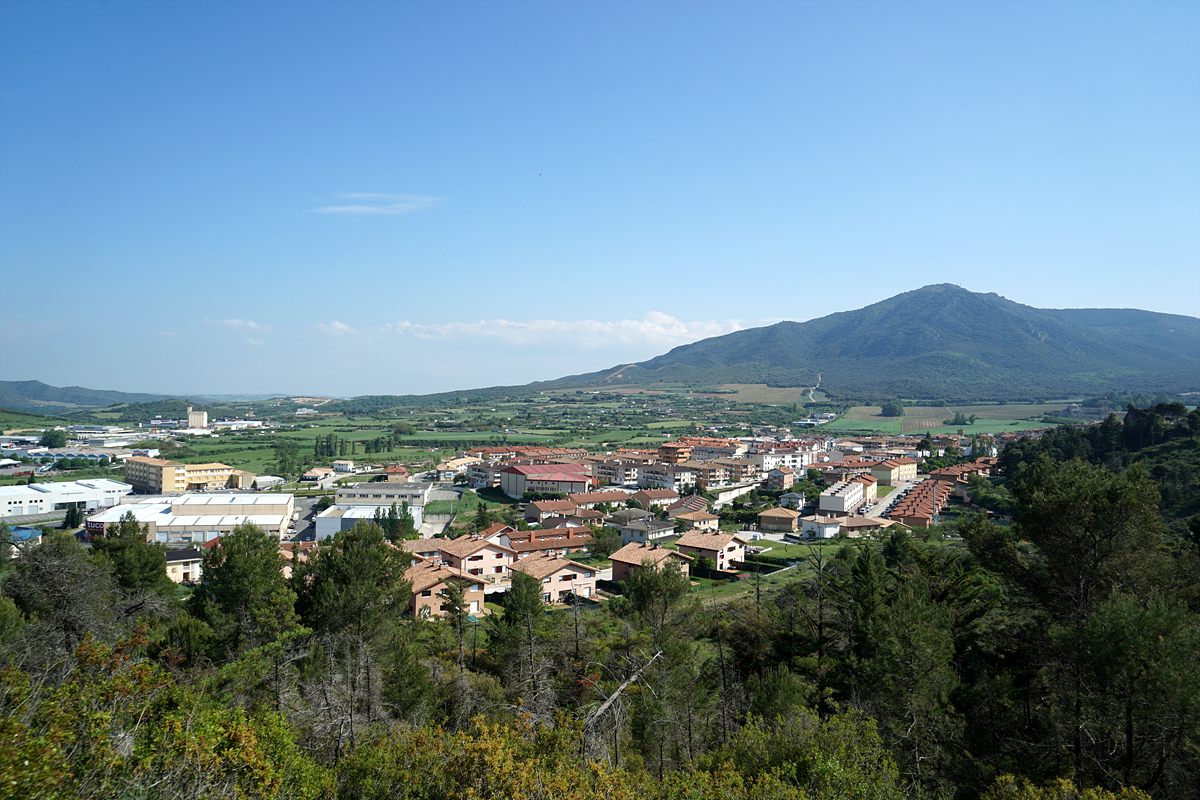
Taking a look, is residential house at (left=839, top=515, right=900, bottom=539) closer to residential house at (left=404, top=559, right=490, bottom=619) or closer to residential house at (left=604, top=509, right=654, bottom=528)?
residential house at (left=604, top=509, right=654, bottom=528)

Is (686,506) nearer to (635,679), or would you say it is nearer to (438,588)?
(438,588)

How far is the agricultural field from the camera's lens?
104000 millimetres

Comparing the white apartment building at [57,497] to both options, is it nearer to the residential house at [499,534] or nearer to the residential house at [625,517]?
the residential house at [499,534]

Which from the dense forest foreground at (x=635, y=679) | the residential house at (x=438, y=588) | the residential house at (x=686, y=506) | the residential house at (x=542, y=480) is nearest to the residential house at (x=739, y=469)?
the residential house at (x=686, y=506)

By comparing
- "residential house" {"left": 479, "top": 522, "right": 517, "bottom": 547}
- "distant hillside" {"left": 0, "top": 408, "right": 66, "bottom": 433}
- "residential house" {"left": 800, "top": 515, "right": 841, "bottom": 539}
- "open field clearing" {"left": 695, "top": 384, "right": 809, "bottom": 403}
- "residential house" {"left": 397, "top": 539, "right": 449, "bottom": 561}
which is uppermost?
"open field clearing" {"left": 695, "top": 384, "right": 809, "bottom": 403}

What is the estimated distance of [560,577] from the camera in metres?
26.0

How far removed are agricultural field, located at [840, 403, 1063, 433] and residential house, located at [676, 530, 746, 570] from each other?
3227 inches

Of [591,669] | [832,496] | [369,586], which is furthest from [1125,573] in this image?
[832,496]

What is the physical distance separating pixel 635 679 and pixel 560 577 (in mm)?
18813

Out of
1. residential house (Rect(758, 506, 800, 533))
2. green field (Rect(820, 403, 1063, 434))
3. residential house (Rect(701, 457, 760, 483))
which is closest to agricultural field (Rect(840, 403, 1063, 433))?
green field (Rect(820, 403, 1063, 434))

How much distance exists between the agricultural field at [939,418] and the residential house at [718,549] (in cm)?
8196

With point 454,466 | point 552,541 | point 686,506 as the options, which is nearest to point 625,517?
point 552,541

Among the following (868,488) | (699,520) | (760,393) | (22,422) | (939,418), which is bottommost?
(699,520)

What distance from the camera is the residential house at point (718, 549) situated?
30.8 m
